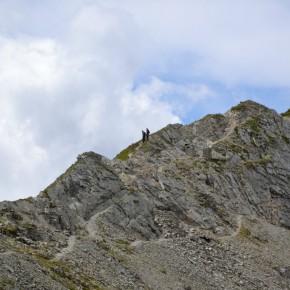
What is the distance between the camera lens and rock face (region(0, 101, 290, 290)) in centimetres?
6875

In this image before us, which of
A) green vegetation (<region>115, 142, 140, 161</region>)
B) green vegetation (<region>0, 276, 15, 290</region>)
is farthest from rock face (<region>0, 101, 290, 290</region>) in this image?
green vegetation (<region>115, 142, 140, 161</region>)

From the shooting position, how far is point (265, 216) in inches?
4077

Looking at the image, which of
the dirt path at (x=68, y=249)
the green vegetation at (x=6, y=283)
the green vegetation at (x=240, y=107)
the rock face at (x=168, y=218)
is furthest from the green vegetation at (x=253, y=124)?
the green vegetation at (x=6, y=283)

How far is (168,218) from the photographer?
89750 mm

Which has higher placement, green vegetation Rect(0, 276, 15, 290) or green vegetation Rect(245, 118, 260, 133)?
green vegetation Rect(245, 118, 260, 133)

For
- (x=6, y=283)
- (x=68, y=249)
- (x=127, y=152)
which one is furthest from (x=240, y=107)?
(x=6, y=283)

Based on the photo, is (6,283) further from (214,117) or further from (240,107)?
(240,107)

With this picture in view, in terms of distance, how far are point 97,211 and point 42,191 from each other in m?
7.68

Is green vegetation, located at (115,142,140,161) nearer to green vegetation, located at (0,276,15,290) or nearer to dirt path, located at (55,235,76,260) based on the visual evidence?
dirt path, located at (55,235,76,260)

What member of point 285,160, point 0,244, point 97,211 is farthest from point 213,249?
point 285,160

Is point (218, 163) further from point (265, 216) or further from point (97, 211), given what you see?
point (97, 211)

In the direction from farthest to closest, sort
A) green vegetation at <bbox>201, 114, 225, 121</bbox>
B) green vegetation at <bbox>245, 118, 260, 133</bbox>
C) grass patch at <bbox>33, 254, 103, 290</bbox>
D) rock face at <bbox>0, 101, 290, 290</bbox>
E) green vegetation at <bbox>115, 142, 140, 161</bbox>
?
green vegetation at <bbox>201, 114, 225, 121</bbox> < green vegetation at <bbox>245, 118, 260, 133</bbox> < green vegetation at <bbox>115, 142, 140, 161</bbox> < rock face at <bbox>0, 101, 290, 290</bbox> < grass patch at <bbox>33, 254, 103, 290</bbox>

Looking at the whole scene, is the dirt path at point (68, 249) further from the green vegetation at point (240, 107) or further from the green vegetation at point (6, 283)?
the green vegetation at point (240, 107)

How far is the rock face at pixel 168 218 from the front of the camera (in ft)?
226
